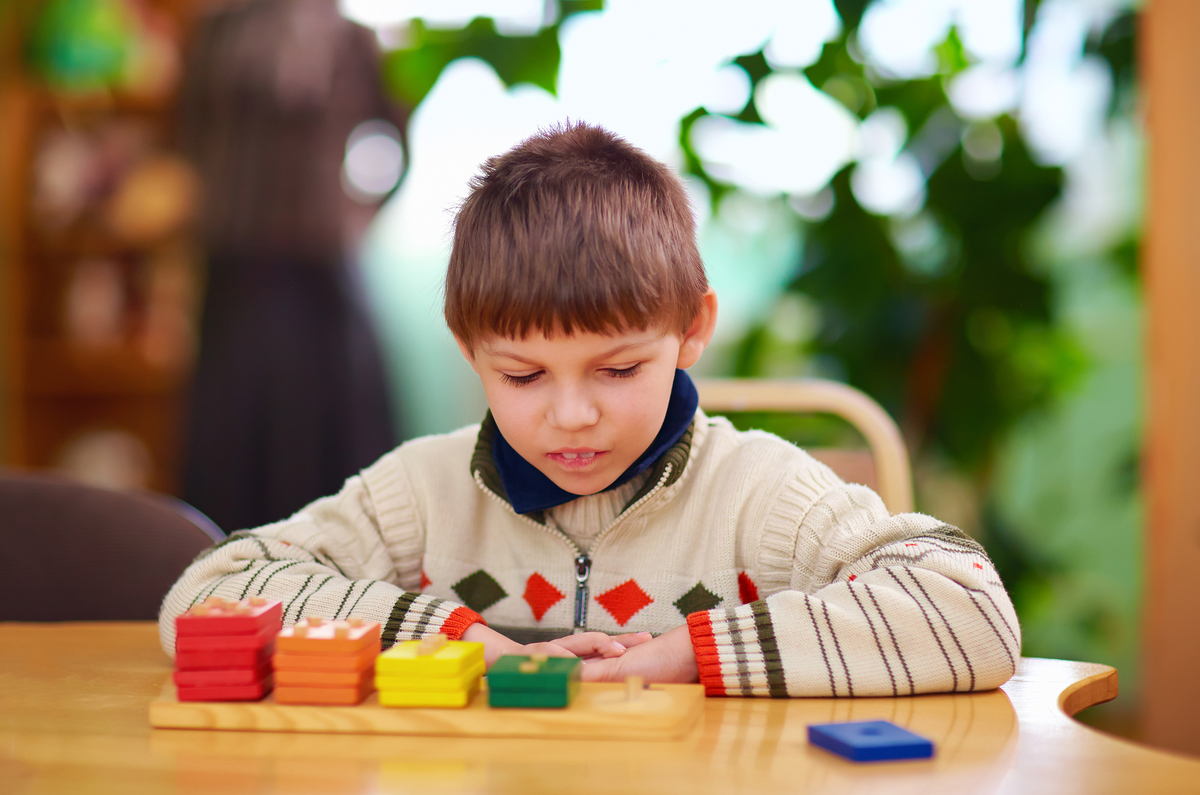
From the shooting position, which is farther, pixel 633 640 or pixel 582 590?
pixel 582 590

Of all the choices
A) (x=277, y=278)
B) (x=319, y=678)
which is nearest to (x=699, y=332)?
(x=319, y=678)

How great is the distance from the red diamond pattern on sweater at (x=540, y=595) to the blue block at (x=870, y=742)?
415mm

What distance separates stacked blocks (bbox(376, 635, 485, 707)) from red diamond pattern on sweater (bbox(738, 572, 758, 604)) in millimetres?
369

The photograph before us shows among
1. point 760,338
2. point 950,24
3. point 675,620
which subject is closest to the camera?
point 675,620

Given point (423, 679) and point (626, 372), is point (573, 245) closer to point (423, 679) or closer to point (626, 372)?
point (626, 372)

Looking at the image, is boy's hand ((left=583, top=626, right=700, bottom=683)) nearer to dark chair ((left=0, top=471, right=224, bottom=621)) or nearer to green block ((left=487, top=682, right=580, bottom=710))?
green block ((left=487, top=682, right=580, bottom=710))

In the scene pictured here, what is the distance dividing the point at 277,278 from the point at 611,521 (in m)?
1.44

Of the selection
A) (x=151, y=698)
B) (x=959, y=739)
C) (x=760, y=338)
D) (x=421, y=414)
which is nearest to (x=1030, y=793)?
(x=959, y=739)

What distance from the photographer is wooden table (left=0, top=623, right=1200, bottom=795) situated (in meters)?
0.52

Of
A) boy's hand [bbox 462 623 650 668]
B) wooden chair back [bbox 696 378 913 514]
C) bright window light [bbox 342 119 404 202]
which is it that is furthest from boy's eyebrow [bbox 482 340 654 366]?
bright window light [bbox 342 119 404 202]

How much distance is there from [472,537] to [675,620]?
0.72 ft

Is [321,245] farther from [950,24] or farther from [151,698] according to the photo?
[151,698]

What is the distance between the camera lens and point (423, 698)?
63 cm

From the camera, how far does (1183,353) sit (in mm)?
1577
